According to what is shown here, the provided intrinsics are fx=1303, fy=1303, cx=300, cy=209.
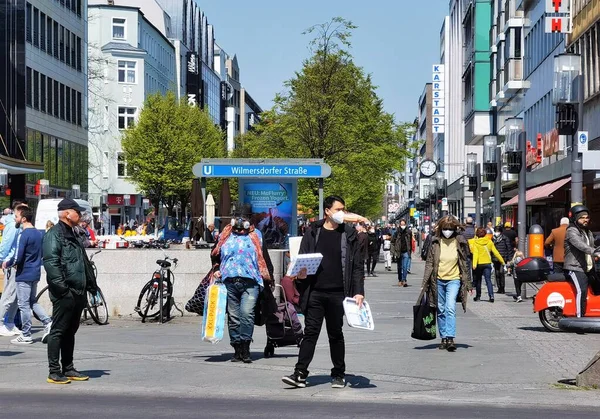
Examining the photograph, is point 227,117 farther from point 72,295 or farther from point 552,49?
point 72,295

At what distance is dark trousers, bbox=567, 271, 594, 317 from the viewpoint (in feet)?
59.1

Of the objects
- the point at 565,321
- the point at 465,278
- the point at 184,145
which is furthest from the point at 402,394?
the point at 184,145

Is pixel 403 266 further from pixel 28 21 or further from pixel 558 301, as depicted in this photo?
pixel 28 21

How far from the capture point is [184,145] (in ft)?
273

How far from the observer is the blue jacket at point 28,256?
54.6ft

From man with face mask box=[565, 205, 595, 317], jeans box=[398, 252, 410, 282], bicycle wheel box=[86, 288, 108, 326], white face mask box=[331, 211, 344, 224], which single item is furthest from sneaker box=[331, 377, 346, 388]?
jeans box=[398, 252, 410, 282]

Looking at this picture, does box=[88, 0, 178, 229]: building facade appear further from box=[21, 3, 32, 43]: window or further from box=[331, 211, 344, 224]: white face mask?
box=[331, 211, 344, 224]: white face mask

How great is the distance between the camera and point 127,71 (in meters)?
97.1

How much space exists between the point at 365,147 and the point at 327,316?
40434 mm

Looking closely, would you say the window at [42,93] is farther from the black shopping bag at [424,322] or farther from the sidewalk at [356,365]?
the black shopping bag at [424,322]

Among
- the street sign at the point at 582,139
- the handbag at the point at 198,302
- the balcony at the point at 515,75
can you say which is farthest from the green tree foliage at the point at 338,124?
the handbag at the point at 198,302

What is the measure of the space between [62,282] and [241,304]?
244 cm

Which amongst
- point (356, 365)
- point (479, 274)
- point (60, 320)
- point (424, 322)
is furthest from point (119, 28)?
point (60, 320)

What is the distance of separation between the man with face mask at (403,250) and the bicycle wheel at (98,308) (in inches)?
641
